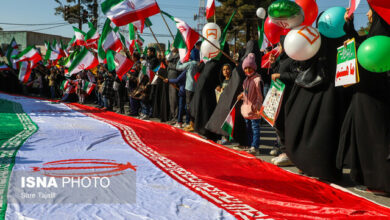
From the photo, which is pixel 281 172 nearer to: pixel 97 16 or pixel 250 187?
pixel 250 187

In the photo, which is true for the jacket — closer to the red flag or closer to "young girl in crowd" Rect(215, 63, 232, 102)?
"young girl in crowd" Rect(215, 63, 232, 102)

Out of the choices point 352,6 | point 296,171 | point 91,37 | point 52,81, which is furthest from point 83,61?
point 52,81

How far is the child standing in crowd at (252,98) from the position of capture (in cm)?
546

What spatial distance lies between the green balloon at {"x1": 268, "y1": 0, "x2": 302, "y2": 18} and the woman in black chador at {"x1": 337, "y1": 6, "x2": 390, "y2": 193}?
2.03 feet

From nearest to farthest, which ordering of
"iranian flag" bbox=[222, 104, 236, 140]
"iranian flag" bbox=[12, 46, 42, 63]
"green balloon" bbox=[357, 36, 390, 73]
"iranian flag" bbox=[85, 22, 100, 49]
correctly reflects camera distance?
"green balloon" bbox=[357, 36, 390, 73] < "iranian flag" bbox=[222, 104, 236, 140] < "iranian flag" bbox=[85, 22, 100, 49] < "iranian flag" bbox=[12, 46, 42, 63]

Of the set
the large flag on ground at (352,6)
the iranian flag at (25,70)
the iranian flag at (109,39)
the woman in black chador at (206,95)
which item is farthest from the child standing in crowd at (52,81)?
the large flag on ground at (352,6)

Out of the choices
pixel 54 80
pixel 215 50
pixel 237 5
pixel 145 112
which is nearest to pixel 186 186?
pixel 215 50

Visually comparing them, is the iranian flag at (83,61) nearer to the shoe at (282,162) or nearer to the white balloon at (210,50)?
the white balloon at (210,50)

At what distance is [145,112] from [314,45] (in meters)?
A: 7.39

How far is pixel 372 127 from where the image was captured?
351cm

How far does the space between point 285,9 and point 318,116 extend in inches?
46.4

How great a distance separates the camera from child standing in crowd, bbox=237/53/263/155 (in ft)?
17.9

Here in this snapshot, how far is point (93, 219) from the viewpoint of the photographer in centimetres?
265

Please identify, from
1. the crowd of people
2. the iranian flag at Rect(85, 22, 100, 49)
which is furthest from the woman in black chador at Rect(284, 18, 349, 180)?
the iranian flag at Rect(85, 22, 100, 49)
